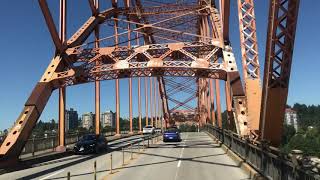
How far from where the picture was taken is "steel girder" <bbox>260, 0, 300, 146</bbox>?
36.2ft

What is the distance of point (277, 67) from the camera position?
41.3 feet

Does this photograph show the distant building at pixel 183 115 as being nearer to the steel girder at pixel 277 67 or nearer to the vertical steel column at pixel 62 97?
the vertical steel column at pixel 62 97

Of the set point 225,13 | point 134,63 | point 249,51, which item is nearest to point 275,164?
point 249,51

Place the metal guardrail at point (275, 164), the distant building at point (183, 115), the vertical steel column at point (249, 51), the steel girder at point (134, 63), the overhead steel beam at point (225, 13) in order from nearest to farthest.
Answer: the metal guardrail at point (275, 164)
the vertical steel column at point (249, 51)
the overhead steel beam at point (225, 13)
the steel girder at point (134, 63)
the distant building at point (183, 115)

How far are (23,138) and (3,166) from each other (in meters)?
3.71

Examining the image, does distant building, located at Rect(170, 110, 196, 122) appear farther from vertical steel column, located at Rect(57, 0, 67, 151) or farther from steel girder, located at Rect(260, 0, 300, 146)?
steel girder, located at Rect(260, 0, 300, 146)

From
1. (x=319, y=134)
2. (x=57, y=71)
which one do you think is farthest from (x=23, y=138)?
(x=319, y=134)

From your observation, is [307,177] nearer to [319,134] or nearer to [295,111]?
[319,134]

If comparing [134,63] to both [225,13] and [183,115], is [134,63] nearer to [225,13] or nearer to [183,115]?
[225,13]

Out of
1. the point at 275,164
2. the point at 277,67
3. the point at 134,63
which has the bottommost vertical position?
the point at 275,164

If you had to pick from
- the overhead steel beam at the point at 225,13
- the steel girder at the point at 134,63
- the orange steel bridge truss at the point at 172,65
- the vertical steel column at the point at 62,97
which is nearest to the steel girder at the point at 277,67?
the orange steel bridge truss at the point at 172,65

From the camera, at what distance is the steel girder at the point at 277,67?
1102 cm

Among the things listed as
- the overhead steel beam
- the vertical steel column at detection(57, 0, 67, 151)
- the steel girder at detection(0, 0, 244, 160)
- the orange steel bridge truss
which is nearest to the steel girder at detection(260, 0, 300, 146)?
the orange steel bridge truss

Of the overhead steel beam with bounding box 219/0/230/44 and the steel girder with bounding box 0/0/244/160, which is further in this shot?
the steel girder with bounding box 0/0/244/160
